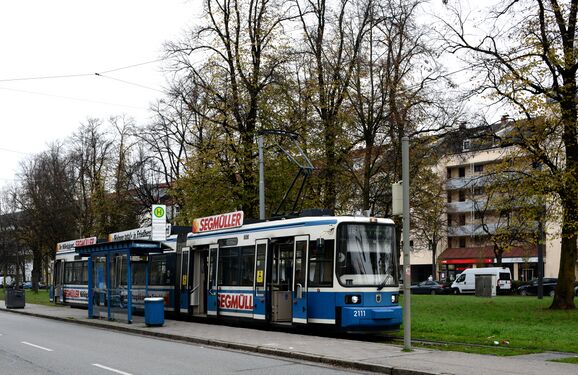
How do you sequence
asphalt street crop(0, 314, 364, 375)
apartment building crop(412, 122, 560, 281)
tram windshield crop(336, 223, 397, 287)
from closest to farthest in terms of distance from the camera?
asphalt street crop(0, 314, 364, 375) → tram windshield crop(336, 223, 397, 287) → apartment building crop(412, 122, 560, 281)

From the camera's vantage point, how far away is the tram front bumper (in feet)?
57.7

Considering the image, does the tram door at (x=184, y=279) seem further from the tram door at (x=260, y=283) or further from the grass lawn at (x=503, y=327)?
the grass lawn at (x=503, y=327)

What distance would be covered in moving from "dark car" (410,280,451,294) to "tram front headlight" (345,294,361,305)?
44885 millimetres

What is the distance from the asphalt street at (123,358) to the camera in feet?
40.9

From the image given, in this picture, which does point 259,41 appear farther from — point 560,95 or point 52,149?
point 52,149

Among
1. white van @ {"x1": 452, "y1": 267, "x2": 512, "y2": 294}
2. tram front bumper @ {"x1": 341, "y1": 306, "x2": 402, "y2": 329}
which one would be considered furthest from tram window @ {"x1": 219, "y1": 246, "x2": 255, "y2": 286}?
white van @ {"x1": 452, "y1": 267, "x2": 512, "y2": 294}

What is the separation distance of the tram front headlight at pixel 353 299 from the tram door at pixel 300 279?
1420mm

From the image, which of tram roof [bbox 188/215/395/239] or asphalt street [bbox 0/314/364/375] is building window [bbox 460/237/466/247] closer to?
tram roof [bbox 188/215/395/239]

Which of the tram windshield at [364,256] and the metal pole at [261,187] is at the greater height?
the metal pole at [261,187]

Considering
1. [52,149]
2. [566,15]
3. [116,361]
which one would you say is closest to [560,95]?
[566,15]

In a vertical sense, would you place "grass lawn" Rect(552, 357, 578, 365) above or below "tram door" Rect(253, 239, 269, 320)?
below

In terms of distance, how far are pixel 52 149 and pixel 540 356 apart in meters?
54.3

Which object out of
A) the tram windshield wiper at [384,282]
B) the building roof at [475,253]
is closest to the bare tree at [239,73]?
the tram windshield wiper at [384,282]

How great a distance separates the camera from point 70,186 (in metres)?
→ 58.0
